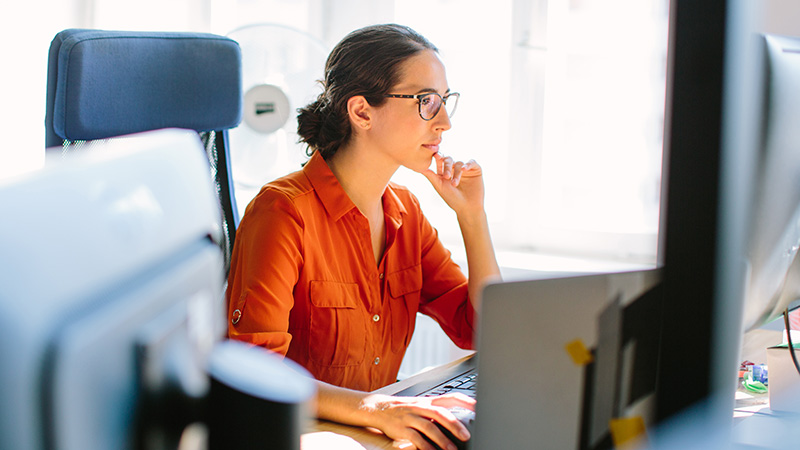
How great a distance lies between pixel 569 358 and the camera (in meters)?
0.67

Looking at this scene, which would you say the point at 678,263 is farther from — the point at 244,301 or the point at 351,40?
the point at 351,40

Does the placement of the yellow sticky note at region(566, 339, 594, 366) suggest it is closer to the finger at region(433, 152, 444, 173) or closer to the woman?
the woman

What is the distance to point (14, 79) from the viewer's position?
8.48 feet

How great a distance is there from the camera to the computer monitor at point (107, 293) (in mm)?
229

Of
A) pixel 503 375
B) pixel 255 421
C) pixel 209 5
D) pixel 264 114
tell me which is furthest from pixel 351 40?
pixel 209 5

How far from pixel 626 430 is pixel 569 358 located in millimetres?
92

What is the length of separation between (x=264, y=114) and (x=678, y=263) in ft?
5.54

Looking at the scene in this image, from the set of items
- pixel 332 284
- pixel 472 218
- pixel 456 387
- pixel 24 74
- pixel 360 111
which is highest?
pixel 24 74

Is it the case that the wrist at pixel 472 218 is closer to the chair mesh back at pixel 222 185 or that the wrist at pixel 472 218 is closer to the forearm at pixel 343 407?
the chair mesh back at pixel 222 185

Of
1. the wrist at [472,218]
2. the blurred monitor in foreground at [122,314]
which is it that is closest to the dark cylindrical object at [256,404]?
the blurred monitor in foreground at [122,314]

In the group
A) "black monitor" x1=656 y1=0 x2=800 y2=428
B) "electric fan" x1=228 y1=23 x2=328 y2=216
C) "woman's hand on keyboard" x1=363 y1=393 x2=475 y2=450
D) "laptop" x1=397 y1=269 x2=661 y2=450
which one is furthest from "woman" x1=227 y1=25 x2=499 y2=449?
"black monitor" x1=656 y1=0 x2=800 y2=428

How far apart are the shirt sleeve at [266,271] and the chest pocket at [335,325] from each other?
80 mm

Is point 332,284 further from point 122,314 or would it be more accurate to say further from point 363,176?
point 122,314

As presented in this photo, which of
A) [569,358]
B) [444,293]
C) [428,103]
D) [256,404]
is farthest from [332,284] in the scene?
[256,404]
